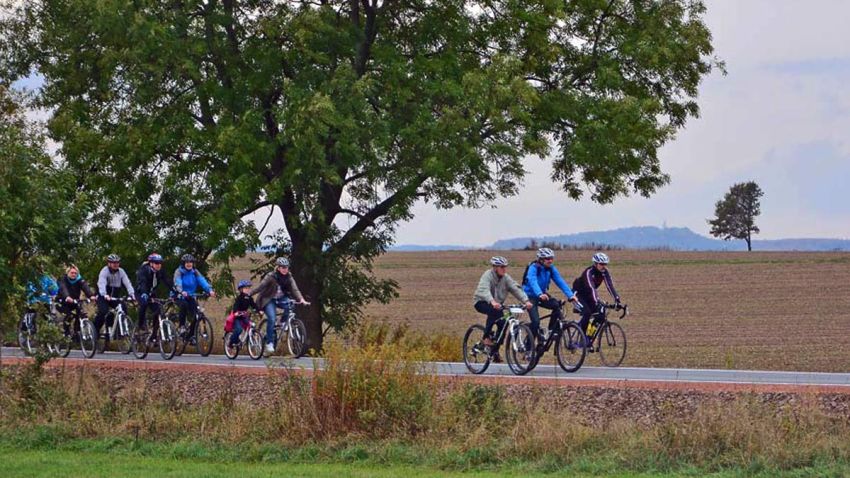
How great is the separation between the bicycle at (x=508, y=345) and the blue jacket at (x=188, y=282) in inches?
278

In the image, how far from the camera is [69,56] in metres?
34.1

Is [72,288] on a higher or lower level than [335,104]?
lower

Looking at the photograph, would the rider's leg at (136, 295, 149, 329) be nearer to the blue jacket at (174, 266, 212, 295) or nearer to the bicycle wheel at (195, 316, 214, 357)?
the blue jacket at (174, 266, 212, 295)

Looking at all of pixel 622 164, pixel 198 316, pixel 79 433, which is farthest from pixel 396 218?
pixel 79 433

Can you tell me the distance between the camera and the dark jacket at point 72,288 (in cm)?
2770

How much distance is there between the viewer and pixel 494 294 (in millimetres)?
21812

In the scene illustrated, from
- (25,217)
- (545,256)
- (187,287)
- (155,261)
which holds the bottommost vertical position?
(187,287)

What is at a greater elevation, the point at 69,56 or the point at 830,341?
the point at 69,56

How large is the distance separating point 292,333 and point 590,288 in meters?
6.01

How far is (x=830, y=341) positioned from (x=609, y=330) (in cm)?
Result: 1834

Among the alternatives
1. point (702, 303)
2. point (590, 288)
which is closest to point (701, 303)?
point (702, 303)

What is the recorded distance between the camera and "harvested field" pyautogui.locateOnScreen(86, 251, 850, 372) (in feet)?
119

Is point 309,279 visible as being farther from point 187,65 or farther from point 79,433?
point 79,433

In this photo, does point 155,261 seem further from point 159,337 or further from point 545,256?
point 545,256
